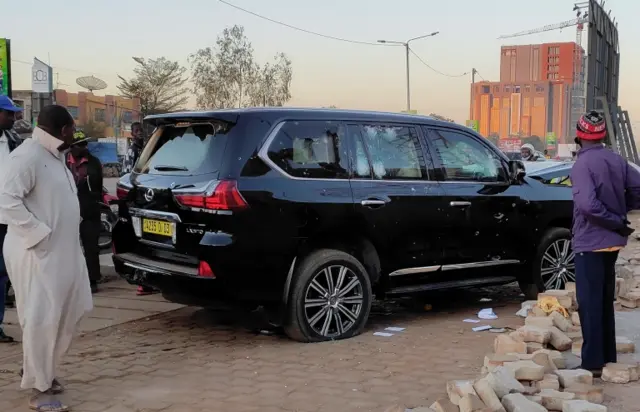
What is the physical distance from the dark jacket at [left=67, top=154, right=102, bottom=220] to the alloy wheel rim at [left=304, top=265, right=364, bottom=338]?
3.22m

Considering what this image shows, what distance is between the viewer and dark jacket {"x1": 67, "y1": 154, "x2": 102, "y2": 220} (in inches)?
295

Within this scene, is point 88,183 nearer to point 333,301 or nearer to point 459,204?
point 333,301

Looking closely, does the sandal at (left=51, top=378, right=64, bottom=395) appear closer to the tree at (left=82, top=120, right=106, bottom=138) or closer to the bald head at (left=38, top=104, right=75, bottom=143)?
the bald head at (left=38, top=104, right=75, bottom=143)

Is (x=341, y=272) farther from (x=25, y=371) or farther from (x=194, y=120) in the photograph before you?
(x=25, y=371)

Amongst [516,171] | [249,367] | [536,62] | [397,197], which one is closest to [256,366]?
[249,367]

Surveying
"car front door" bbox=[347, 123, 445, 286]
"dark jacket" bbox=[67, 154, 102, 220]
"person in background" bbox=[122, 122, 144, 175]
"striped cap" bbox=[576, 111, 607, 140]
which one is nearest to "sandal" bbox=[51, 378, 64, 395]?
"car front door" bbox=[347, 123, 445, 286]

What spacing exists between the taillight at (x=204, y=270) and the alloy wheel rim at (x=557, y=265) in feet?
11.8

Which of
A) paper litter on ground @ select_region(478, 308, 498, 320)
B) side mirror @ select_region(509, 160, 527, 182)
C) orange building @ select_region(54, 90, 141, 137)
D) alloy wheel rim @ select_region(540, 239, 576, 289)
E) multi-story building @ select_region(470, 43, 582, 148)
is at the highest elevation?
multi-story building @ select_region(470, 43, 582, 148)

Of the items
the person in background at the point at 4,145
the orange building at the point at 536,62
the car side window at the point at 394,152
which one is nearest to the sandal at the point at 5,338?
the person in background at the point at 4,145

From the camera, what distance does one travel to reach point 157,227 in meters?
5.48

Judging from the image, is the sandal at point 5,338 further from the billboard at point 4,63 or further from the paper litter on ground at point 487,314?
the billboard at point 4,63

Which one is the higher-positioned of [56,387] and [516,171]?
[516,171]

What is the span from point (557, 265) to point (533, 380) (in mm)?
3321

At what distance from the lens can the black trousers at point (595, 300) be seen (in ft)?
15.0
